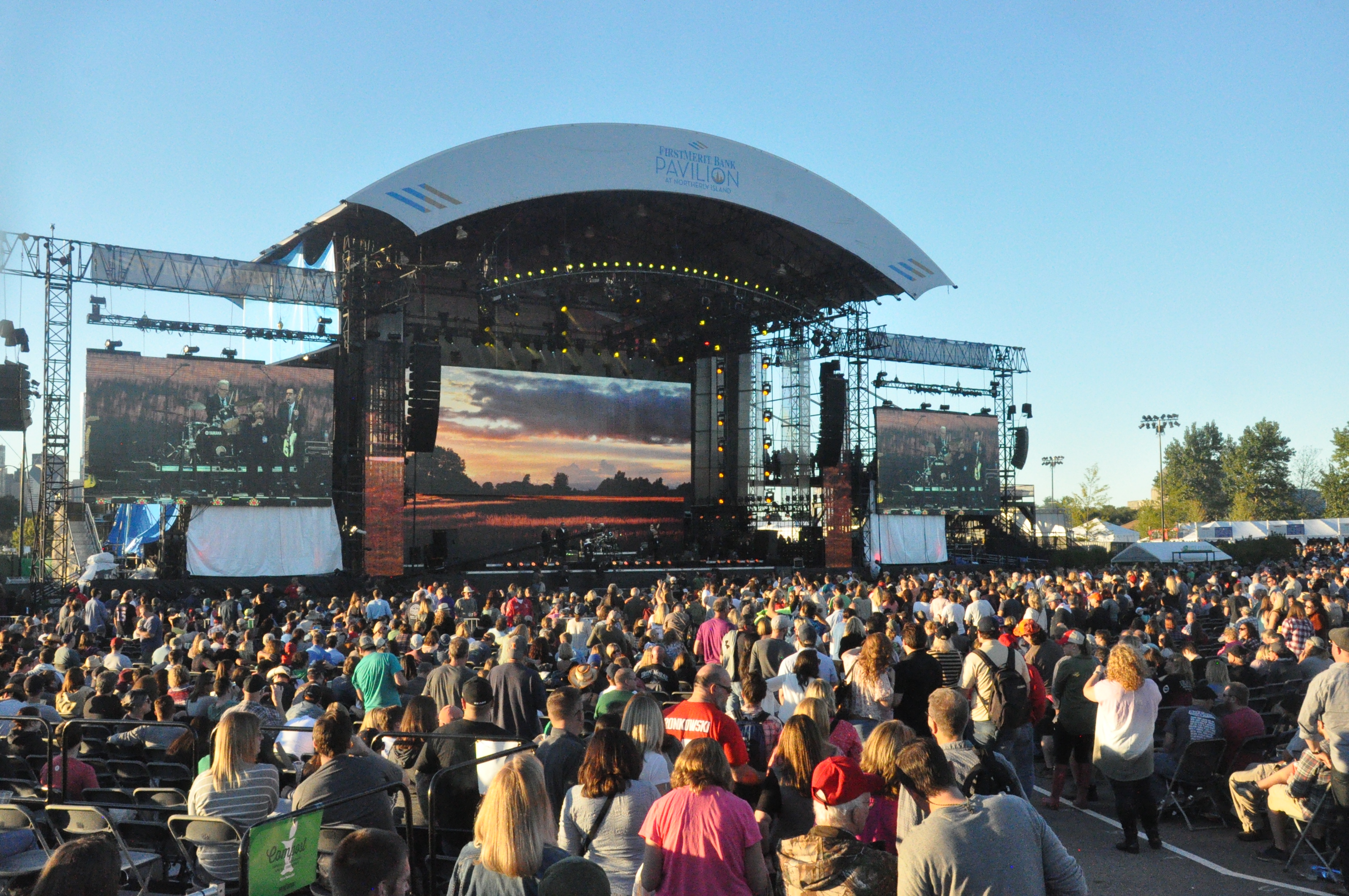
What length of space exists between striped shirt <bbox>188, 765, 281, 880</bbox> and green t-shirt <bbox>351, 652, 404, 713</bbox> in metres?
3.01

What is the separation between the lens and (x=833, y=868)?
3.12 m

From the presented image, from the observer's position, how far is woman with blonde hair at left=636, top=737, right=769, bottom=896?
3.43 metres

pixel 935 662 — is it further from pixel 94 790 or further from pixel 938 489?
pixel 938 489

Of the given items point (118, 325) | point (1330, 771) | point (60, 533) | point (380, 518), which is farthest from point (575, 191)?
point (1330, 771)

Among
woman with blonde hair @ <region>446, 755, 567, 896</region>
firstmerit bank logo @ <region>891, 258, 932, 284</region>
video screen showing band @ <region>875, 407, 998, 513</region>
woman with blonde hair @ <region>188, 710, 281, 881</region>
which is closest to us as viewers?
woman with blonde hair @ <region>446, 755, 567, 896</region>

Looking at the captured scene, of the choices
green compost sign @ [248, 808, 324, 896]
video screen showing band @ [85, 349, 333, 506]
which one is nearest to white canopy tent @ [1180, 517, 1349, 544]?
video screen showing band @ [85, 349, 333, 506]

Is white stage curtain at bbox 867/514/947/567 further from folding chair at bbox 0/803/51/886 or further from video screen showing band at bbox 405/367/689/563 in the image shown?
folding chair at bbox 0/803/51/886

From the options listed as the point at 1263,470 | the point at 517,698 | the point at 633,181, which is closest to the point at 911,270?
the point at 633,181

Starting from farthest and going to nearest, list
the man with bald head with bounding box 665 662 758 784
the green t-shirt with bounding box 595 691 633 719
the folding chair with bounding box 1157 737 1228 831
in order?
the folding chair with bounding box 1157 737 1228 831
the green t-shirt with bounding box 595 691 633 719
the man with bald head with bounding box 665 662 758 784

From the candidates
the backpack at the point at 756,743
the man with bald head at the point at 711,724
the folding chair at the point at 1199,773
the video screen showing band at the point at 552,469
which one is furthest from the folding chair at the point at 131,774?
the video screen showing band at the point at 552,469

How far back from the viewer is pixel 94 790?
206 inches

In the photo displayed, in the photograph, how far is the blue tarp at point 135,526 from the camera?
73.5 feet

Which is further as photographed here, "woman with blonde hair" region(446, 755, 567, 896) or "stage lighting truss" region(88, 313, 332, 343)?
"stage lighting truss" region(88, 313, 332, 343)

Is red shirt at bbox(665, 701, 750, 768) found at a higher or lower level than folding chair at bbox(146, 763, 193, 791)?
higher
